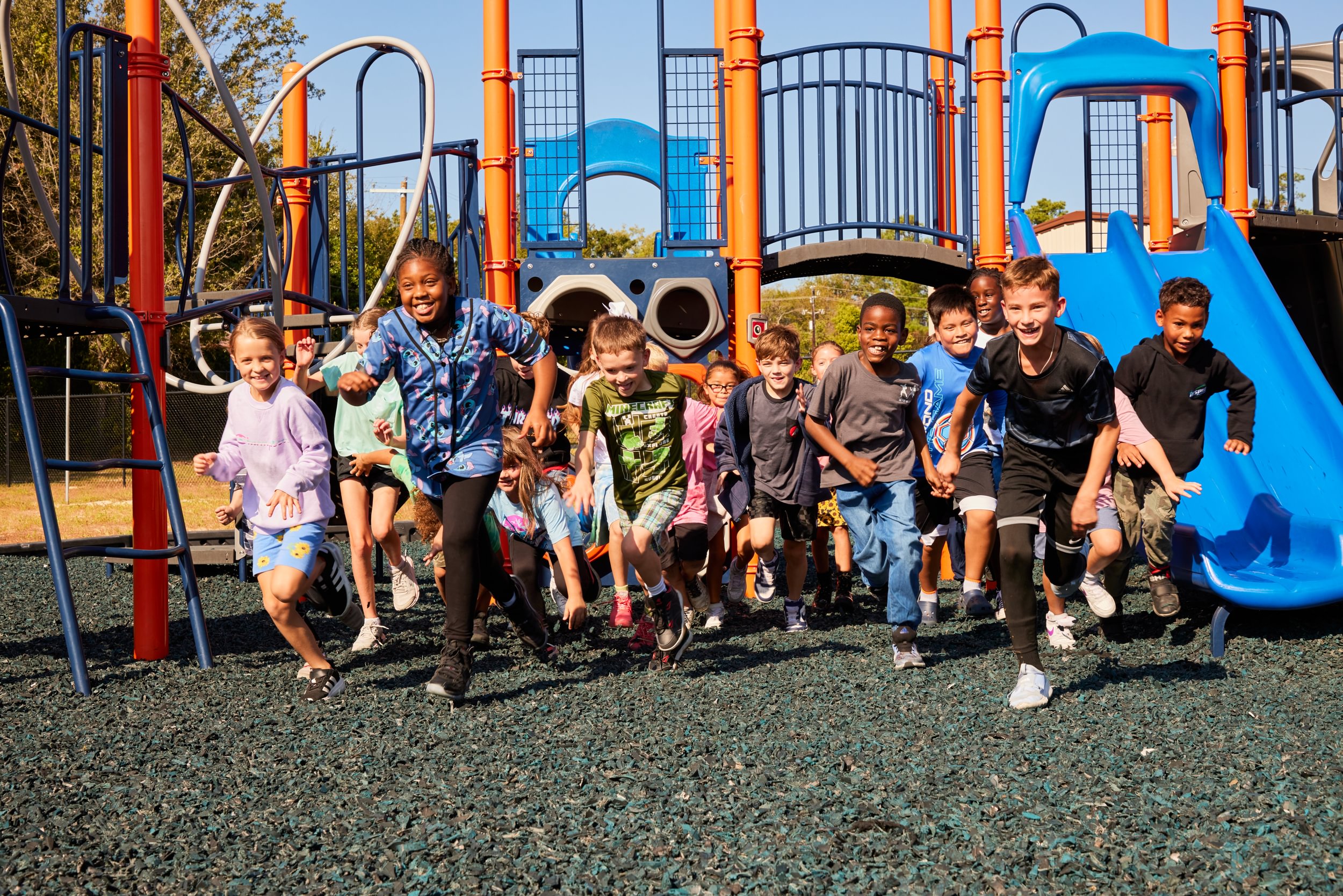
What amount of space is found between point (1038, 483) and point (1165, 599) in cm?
137

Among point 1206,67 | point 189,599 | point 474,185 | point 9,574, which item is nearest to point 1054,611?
point 189,599

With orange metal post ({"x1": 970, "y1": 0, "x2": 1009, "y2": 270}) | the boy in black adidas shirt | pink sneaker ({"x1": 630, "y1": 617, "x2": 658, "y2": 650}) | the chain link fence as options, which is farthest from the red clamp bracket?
the chain link fence

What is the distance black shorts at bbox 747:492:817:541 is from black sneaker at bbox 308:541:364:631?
2.17 meters

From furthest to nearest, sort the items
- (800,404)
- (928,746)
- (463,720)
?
(800,404) → (463,720) → (928,746)

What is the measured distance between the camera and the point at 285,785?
11.2 feet

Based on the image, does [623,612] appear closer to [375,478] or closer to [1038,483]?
[375,478]

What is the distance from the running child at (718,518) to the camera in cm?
649

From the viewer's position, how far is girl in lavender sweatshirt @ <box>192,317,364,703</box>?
4.63m

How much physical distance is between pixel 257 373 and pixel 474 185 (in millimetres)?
5387

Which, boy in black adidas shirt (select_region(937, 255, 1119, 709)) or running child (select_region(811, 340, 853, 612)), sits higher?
boy in black adidas shirt (select_region(937, 255, 1119, 709))

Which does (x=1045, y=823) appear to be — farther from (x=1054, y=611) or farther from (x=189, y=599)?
(x=189, y=599)

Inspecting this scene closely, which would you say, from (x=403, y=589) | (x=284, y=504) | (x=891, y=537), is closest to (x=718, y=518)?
(x=891, y=537)

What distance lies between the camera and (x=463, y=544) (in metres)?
4.54

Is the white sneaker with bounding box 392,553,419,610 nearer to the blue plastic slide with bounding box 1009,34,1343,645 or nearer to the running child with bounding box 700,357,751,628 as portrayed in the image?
the running child with bounding box 700,357,751,628
